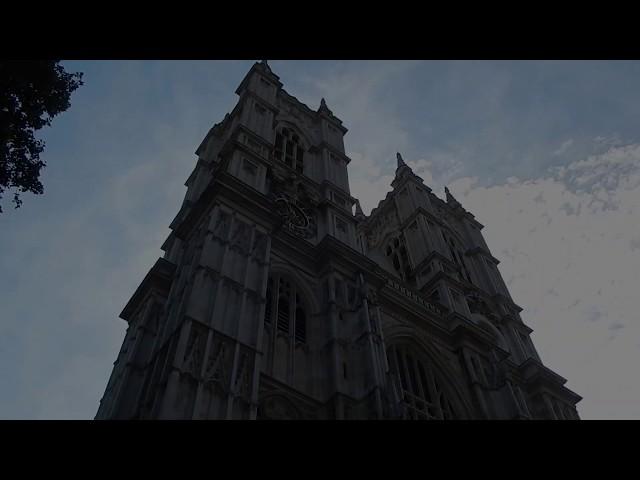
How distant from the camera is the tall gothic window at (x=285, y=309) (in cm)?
2064

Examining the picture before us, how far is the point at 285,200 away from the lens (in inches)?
1077

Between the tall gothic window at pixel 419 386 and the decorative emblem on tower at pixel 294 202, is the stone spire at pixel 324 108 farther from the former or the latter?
the tall gothic window at pixel 419 386

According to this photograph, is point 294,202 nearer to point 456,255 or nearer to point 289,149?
point 289,149

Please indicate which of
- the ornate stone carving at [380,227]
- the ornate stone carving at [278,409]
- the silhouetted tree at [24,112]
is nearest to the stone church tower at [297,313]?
the ornate stone carving at [278,409]

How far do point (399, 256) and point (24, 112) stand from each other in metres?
28.1

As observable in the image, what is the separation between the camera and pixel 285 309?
21734 mm

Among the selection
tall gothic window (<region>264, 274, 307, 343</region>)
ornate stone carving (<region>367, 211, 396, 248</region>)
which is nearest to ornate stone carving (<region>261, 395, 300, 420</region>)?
tall gothic window (<region>264, 274, 307, 343</region>)

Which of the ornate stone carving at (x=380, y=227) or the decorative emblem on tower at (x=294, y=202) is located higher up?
the ornate stone carving at (x=380, y=227)

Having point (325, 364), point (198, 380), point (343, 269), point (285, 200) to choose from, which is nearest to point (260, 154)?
point (285, 200)

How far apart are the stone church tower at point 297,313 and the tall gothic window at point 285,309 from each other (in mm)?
57

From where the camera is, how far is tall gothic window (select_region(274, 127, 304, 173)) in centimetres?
3181

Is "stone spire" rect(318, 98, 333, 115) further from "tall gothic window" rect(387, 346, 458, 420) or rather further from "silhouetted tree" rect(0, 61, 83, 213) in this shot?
"silhouetted tree" rect(0, 61, 83, 213)
